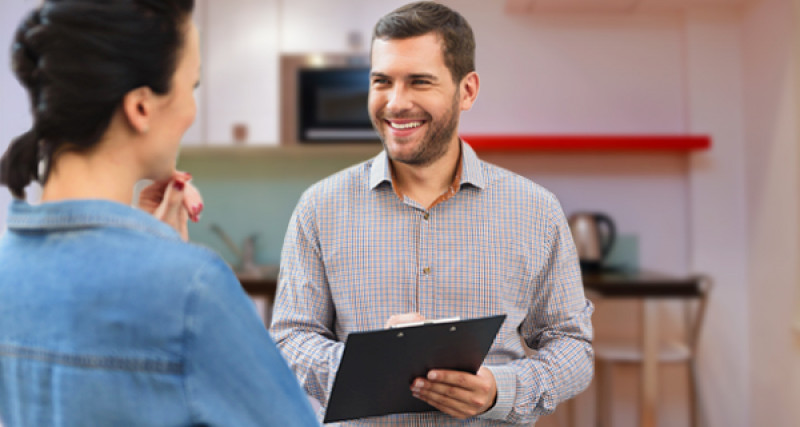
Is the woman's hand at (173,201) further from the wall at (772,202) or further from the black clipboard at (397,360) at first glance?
the wall at (772,202)

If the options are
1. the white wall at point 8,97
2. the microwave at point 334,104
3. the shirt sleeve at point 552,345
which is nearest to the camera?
the shirt sleeve at point 552,345

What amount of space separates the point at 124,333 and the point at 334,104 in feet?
9.89

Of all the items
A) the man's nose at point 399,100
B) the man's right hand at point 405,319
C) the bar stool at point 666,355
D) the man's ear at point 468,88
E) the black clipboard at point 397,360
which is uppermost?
the man's ear at point 468,88

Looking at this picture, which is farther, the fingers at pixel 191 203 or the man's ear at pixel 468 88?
the man's ear at pixel 468 88

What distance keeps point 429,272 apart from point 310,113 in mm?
2358

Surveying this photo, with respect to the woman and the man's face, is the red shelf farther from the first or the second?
the woman

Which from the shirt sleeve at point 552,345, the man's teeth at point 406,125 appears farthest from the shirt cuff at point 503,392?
the man's teeth at point 406,125

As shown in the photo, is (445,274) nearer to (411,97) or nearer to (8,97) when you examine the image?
(411,97)

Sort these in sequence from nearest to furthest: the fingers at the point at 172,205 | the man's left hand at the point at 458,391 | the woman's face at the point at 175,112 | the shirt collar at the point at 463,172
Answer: the woman's face at the point at 175,112, the fingers at the point at 172,205, the man's left hand at the point at 458,391, the shirt collar at the point at 463,172

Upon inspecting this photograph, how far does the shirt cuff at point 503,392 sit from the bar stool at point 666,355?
1.85 m

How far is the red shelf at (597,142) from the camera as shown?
3.27 m

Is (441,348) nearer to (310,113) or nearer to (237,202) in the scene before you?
(310,113)

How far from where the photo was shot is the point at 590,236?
10.7ft

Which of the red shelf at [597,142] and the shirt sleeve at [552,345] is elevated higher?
the red shelf at [597,142]
